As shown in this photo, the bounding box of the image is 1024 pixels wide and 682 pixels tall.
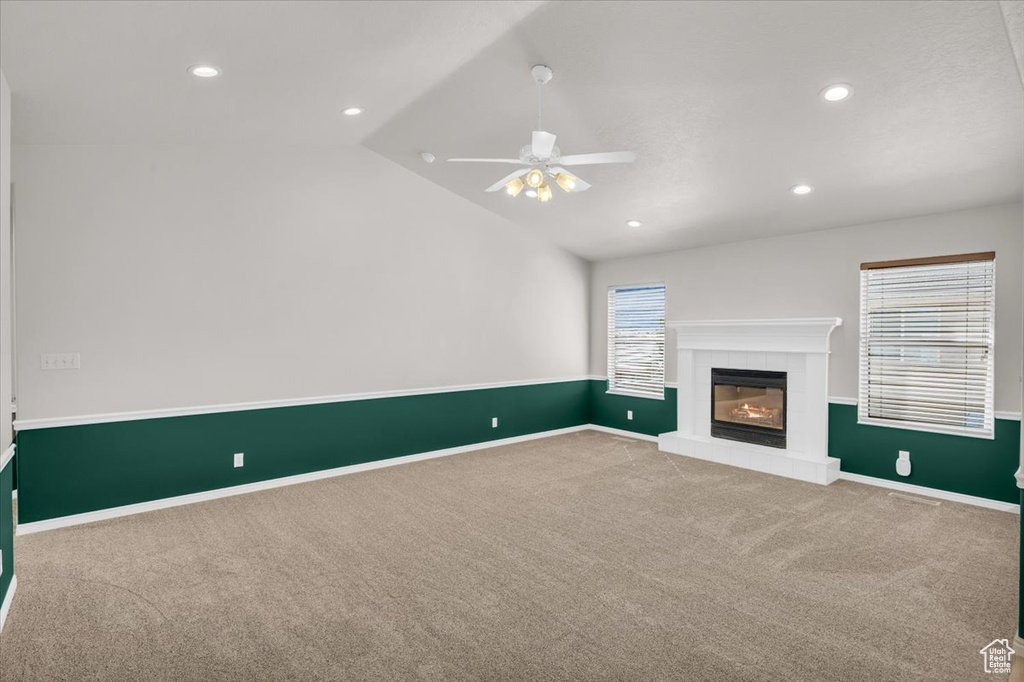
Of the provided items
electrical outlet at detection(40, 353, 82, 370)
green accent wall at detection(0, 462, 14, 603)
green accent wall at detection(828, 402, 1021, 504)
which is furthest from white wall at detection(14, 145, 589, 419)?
green accent wall at detection(828, 402, 1021, 504)

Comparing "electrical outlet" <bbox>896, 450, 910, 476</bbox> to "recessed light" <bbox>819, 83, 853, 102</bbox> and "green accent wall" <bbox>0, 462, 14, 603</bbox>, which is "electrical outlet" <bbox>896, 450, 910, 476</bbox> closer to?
"recessed light" <bbox>819, 83, 853, 102</bbox>

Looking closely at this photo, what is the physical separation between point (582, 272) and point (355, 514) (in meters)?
4.72

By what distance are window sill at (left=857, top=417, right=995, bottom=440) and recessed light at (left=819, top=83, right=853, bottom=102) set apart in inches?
122

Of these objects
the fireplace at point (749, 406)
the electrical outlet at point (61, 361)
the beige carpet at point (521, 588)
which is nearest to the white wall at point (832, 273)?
the fireplace at point (749, 406)

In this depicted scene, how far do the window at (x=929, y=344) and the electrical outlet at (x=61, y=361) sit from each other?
21.5 feet

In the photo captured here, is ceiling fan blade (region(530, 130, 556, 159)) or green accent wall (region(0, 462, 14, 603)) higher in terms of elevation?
ceiling fan blade (region(530, 130, 556, 159))

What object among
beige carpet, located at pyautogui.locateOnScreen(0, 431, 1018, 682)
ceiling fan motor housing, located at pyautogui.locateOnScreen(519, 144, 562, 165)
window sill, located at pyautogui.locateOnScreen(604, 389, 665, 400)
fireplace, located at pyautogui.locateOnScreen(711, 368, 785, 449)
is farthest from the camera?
window sill, located at pyautogui.locateOnScreen(604, 389, 665, 400)

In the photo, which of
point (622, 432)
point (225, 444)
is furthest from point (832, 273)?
point (225, 444)

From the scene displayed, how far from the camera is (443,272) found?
237 inches

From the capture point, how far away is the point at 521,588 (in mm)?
2934

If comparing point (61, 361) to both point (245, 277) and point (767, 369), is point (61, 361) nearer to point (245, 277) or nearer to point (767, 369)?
point (245, 277)

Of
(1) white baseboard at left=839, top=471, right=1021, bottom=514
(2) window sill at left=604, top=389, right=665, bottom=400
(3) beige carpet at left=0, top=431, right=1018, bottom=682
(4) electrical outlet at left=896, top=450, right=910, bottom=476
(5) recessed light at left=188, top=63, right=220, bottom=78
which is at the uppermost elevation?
(5) recessed light at left=188, top=63, right=220, bottom=78

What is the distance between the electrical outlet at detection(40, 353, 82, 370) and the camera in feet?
12.5

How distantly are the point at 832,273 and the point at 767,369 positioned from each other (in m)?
1.12
